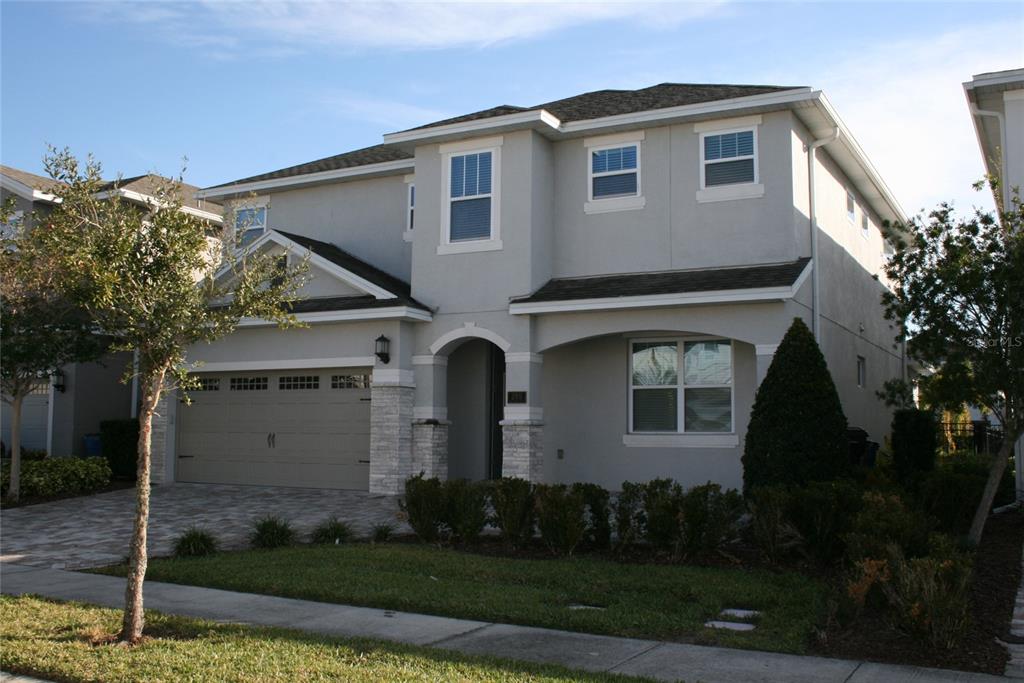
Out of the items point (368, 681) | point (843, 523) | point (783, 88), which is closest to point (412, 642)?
point (368, 681)

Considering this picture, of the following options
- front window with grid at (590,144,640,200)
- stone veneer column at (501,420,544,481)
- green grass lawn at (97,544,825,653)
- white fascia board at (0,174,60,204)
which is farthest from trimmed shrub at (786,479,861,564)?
white fascia board at (0,174,60,204)

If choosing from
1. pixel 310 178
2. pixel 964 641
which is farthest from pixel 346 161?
pixel 964 641

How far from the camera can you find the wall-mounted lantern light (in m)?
17.1

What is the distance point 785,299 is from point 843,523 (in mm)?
5068

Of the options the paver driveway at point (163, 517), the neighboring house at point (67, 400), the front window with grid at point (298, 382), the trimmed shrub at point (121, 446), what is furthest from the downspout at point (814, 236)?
the trimmed shrub at point (121, 446)

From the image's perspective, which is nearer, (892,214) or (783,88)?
(783,88)

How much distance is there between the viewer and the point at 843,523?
998 centimetres

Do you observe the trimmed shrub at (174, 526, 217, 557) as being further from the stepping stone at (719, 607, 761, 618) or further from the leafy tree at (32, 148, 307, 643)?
the stepping stone at (719, 607, 761, 618)

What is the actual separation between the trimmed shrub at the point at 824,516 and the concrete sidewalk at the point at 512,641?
342 cm

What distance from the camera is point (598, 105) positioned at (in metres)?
18.2

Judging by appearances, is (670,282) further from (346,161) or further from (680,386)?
(346,161)

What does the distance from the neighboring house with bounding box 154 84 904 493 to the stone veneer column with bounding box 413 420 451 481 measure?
42 millimetres

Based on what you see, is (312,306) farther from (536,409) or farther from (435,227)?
(536,409)

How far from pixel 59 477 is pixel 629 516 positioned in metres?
12.3
